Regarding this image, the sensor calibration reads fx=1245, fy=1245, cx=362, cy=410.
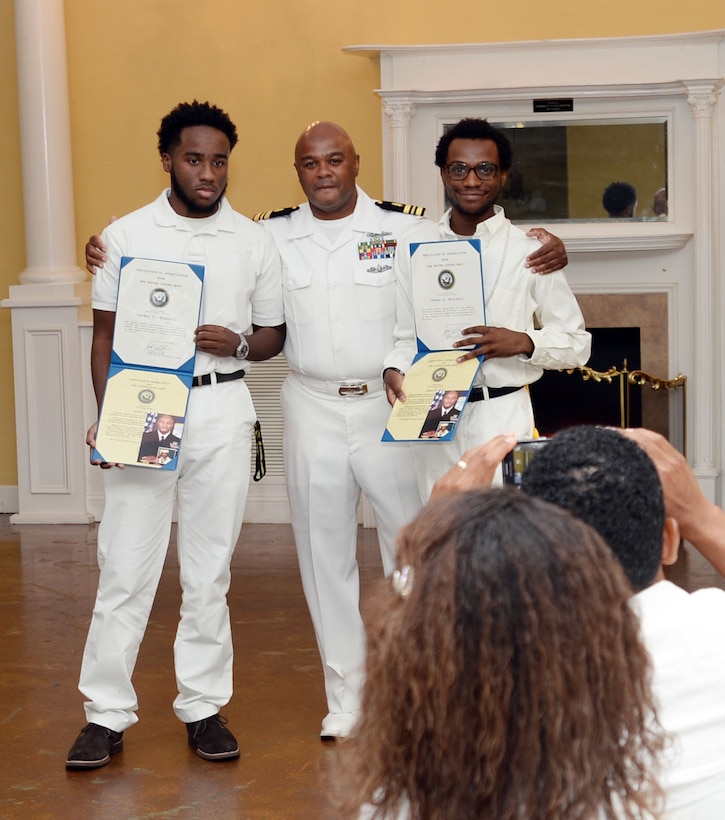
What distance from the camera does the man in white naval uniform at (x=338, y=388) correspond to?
10.4 ft

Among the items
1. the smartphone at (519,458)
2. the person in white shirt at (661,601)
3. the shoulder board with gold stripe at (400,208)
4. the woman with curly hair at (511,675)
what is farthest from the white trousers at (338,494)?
the woman with curly hair at (511,675)

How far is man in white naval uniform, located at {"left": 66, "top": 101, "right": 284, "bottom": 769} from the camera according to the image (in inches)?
120

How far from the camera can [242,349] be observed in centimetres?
308

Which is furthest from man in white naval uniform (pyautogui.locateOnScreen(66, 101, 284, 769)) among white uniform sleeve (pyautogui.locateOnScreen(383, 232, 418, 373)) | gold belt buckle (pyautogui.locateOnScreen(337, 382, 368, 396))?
white uniform sleeve (pyautogui.locateOnScreen(383, 232, 418, 373))

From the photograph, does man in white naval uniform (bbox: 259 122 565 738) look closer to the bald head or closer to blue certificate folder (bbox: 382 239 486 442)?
the bald head

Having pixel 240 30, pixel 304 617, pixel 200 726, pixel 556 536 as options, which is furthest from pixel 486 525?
pixel 240 30

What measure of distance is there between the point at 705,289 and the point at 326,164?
3110 millimetres

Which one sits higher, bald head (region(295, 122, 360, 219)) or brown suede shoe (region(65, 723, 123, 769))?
bald head (region(295, 122, 360, 219))

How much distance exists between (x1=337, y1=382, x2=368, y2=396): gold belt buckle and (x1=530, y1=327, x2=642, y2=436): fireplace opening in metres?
2.91

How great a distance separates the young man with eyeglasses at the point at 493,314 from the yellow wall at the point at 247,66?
2.95m

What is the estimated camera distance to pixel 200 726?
3129mm

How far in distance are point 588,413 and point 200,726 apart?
3363 mm

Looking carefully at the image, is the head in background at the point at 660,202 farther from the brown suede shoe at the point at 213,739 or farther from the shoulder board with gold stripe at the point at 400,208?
the brown suede shoe at the point at 213,739

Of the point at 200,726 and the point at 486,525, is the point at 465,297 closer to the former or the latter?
the point at 200,726
